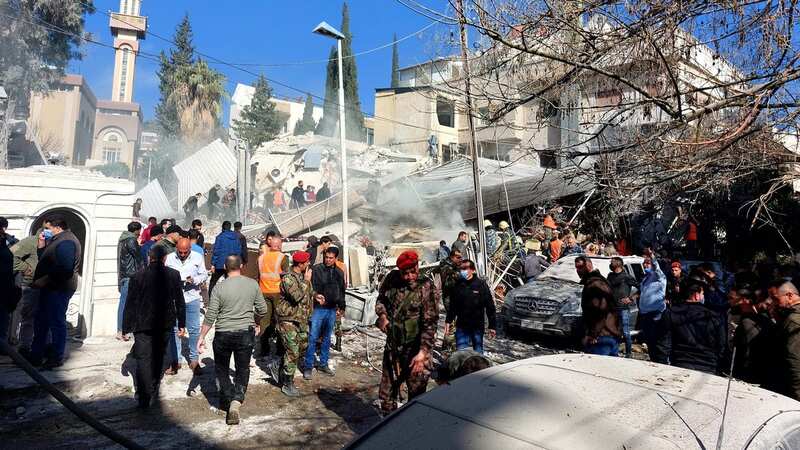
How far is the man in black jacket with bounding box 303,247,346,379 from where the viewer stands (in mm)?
6531

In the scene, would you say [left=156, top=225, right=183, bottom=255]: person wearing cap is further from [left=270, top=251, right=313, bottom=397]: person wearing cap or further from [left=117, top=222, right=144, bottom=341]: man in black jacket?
[left=270, top=251, right=313, bottom=397]: person wearing cap

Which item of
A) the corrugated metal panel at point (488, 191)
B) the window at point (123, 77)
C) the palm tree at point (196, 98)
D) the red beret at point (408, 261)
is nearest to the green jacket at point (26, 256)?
the red beret at point (408, 261)

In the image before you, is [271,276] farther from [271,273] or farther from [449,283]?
[449,283]

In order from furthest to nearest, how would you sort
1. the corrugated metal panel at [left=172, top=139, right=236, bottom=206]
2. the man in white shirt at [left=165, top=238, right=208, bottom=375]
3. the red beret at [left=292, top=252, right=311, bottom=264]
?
1. the corrugated metal panel at [left=172, top=139, right=236, bottom=206]
2. the man in white shirt at [left=165, top=238, right=208, bottom=375]
3. the red beret at [left=292, top=252, right=311, bottom=264]

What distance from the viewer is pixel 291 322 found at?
233 inches

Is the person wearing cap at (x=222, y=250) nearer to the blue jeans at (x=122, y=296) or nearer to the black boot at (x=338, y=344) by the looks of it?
the blue jeans at (x=122, y=296)

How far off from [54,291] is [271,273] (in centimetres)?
255

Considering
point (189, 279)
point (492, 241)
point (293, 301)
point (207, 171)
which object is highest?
point (207, 171)

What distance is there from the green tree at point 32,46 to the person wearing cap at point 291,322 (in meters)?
24.4

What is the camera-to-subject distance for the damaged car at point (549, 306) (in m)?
8.95

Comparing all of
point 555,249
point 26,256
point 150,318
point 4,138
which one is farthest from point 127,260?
point 4,138

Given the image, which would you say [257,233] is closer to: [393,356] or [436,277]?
[436,277]

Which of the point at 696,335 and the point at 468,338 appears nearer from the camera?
the point at 696,335

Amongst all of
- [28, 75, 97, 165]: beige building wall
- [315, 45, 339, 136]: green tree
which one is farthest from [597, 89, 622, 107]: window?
[28, 75, 97, 165]: beige building wall
